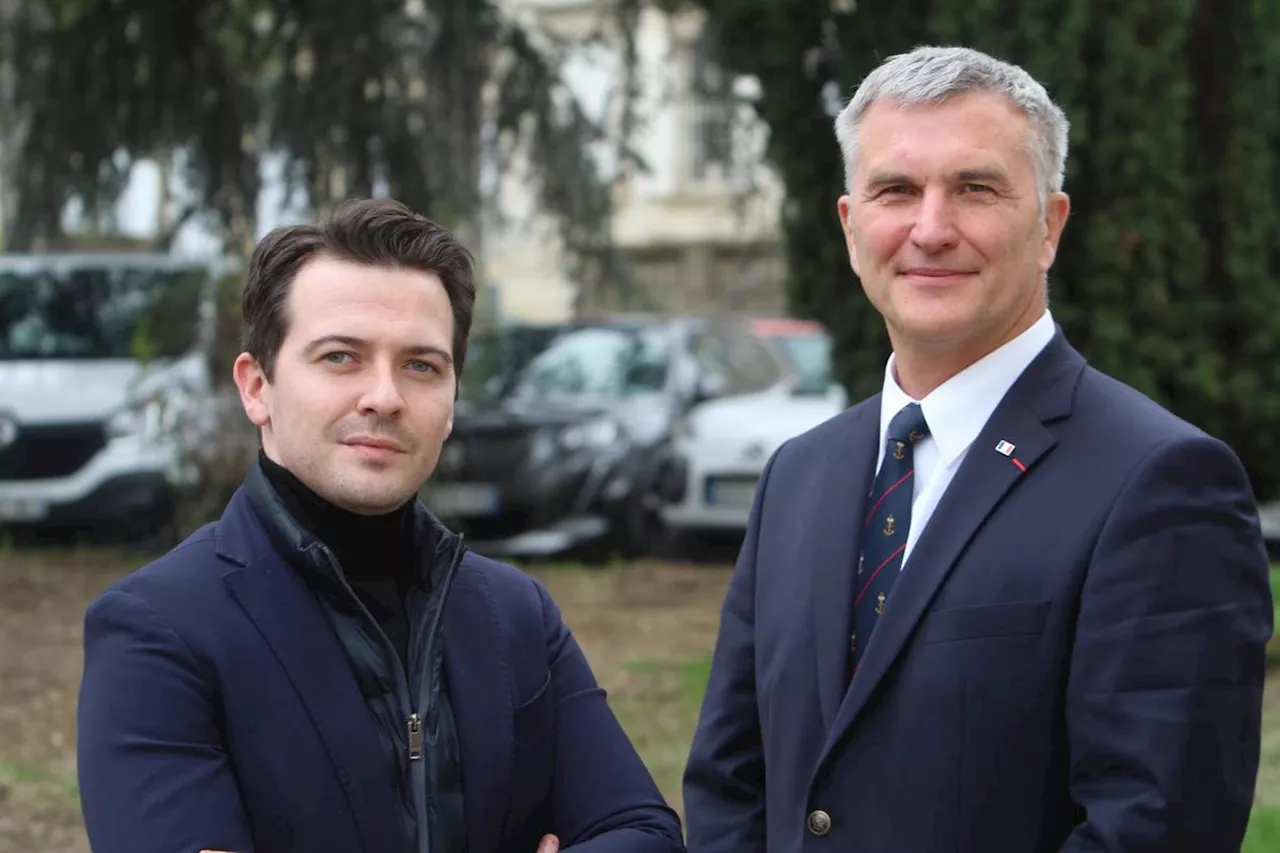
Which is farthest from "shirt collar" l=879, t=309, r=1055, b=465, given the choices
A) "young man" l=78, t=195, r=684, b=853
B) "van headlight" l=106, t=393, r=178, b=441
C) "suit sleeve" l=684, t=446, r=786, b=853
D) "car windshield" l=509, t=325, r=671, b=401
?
"car windshield" l=509, t=325, r=671, b=401

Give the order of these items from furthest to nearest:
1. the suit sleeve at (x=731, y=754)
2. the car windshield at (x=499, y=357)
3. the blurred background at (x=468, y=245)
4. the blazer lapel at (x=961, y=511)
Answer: the car windshield at (x=499, y=357)
the blurred background at (x=468, y=245)
the suit sleeve at (x=731, y=754)
the blazer lapel at (x=961, y=511)

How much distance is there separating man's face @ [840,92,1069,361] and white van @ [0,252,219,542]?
8.99 m

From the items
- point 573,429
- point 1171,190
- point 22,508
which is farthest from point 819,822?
point 22,508

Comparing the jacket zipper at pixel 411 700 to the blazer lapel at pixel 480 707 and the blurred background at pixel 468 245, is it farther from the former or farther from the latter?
the blurred background at pixel 468 245

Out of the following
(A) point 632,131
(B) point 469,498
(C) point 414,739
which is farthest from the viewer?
(A) point 632,131

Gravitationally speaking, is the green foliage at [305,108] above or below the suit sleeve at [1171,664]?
above

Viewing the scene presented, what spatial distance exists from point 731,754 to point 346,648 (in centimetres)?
71

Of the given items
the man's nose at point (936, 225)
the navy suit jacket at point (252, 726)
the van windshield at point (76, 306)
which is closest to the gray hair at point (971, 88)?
the man's nose at point (936, 225)

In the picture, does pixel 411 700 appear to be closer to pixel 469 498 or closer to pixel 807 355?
pixel 469 498

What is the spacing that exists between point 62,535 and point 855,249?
450 inches

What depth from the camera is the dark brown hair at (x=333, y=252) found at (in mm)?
2549

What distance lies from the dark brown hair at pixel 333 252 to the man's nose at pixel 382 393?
156 millimetres

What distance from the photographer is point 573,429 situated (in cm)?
1159

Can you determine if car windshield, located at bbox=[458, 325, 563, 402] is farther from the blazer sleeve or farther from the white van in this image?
the blazer sleeve
